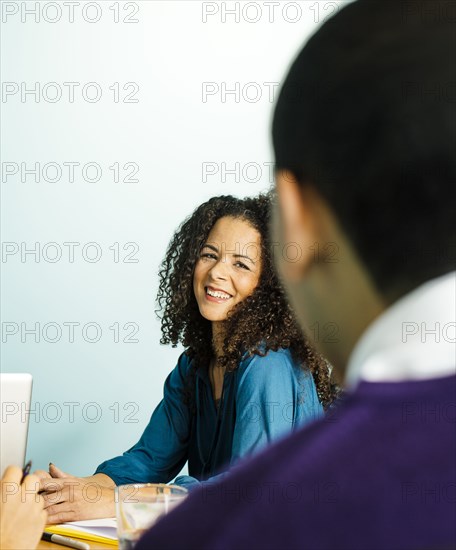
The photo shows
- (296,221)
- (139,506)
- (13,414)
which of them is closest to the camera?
(296,221)

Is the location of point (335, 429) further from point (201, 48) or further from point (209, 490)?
point (201, 48)

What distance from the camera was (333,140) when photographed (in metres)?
0.43

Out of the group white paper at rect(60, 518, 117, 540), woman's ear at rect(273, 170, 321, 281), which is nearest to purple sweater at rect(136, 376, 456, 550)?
woman's ear at rect(273, 170, 321, 281)

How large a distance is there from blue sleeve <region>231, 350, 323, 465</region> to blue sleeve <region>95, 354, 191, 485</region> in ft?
0.86

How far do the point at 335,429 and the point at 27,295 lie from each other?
2.82 m

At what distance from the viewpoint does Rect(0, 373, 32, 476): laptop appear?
1.26 meters

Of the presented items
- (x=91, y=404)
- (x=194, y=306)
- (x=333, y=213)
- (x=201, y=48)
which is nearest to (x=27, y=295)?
(x=91, y=404)

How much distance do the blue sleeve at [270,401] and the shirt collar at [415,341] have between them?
1466mm

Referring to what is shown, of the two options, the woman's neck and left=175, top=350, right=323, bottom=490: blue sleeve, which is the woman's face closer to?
the woman's neck

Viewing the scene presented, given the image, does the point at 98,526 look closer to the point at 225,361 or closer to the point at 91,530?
the point at 91,530

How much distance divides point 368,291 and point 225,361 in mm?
1696

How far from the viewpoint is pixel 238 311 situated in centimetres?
219

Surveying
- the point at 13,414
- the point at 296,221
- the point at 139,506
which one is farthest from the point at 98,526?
the point at 296,221

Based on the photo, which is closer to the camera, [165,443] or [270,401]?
[270,401]
